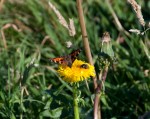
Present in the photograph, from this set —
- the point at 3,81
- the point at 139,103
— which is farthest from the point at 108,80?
the point at 3,81

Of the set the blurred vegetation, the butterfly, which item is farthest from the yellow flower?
the blurred vegetation

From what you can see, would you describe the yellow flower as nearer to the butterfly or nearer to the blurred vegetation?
the butterfly

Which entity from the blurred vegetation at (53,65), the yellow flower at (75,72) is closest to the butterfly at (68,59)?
the yellow flower at (75,72)

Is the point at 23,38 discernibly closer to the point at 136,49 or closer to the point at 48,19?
the point at 48,19

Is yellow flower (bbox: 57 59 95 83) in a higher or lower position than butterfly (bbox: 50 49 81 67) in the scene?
lower

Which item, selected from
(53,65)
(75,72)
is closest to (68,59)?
(75,72)

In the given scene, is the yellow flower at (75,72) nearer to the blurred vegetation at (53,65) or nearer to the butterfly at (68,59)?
the butterfly at (68,59)

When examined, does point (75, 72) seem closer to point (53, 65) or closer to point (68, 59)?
point (68, 59)

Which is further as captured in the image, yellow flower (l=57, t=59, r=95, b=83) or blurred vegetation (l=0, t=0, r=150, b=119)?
blurred vegetation (l=0, t=0, r=150, b=119)
